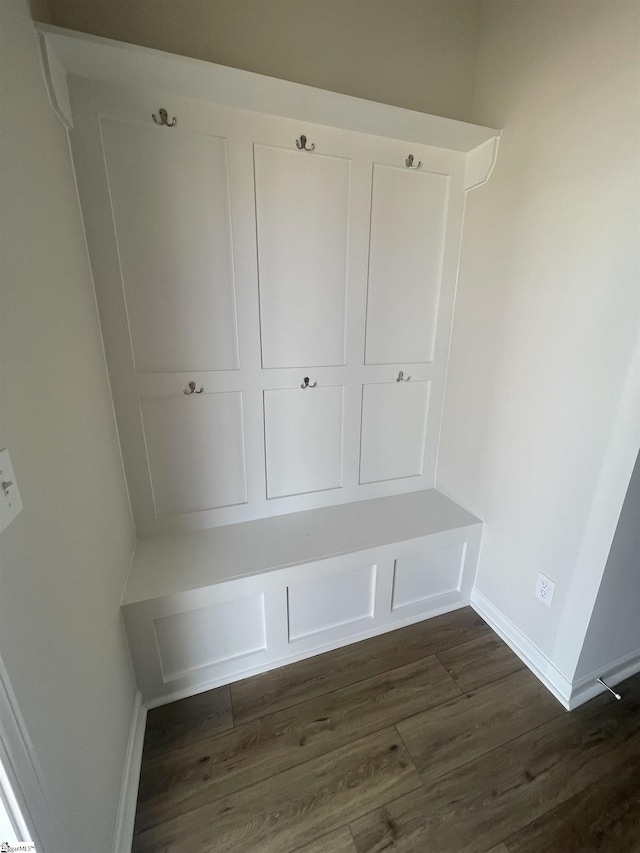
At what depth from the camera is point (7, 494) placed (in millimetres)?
600

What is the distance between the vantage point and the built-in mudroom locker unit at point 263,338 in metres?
1.26

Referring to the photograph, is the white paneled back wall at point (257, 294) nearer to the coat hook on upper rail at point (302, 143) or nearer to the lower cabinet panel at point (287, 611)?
the coat hook on upper rail at point (302, 143)

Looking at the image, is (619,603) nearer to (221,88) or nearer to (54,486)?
(54,486)

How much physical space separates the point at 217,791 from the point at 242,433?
1.23m

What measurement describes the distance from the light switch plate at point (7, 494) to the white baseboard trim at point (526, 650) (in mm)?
1870

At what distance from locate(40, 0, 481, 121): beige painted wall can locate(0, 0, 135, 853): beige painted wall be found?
1.32 feet

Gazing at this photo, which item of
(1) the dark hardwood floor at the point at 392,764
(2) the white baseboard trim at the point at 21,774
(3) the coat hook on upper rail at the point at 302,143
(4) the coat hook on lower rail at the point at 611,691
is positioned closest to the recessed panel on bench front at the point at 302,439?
(1) the dark hardwood floor at the point at 392,764

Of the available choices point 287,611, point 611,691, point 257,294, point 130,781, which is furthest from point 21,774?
point 611,691

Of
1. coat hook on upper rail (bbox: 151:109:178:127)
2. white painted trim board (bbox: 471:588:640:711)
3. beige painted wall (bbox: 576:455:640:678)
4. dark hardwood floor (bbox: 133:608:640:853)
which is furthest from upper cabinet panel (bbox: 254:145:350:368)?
white painted trim board (bbox: 471:588:640:711)

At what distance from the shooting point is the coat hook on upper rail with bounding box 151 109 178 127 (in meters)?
1.23

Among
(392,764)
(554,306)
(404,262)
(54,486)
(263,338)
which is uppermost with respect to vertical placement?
(404,262)

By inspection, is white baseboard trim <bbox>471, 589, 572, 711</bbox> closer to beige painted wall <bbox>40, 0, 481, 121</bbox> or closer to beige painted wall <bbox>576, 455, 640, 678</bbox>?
beige painted wall <bbox>576, 455, 640, 678</bbox>

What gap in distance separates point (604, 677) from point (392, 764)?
95 centimetres

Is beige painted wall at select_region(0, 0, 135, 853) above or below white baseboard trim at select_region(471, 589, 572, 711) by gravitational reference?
above
